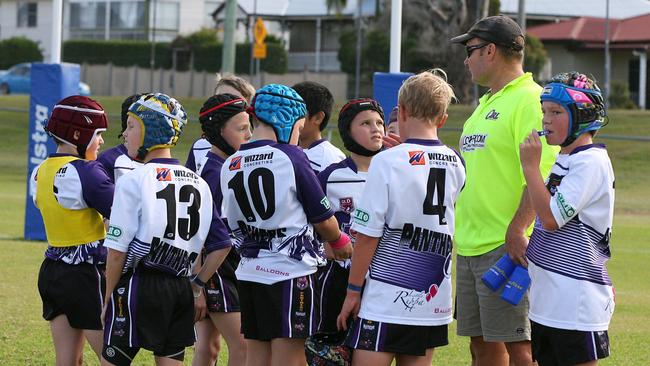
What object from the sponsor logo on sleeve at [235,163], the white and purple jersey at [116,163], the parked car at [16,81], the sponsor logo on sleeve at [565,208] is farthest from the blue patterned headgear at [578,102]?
the parked car at [16,81]

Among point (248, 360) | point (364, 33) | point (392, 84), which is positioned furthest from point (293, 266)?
point (364, 33)

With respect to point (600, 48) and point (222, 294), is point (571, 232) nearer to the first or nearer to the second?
point (222, 294)

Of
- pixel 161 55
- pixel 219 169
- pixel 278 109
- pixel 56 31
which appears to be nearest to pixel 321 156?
pixel 219 169

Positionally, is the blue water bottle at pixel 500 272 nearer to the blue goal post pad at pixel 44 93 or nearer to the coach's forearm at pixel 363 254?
the coach's forearm at pixel 363 254

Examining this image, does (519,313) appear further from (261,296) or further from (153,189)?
(153,189)

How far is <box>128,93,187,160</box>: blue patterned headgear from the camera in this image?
530 centimetres

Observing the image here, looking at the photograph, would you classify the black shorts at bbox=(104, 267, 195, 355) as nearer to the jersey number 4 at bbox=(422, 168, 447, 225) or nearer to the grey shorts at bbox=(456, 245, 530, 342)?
the jersey number 4 at bbox=(422, 168, 447, 225)

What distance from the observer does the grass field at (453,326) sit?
789cm

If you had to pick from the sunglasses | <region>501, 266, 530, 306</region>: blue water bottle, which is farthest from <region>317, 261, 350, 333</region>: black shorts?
the sunglasses

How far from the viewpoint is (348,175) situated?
581cm

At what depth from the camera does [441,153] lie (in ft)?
16.9

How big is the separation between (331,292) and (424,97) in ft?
4.16

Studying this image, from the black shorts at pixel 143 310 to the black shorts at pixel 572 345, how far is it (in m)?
1.82

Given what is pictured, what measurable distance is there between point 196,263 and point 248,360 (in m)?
0.59
